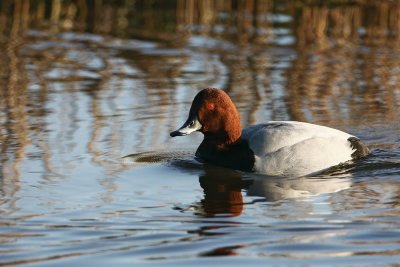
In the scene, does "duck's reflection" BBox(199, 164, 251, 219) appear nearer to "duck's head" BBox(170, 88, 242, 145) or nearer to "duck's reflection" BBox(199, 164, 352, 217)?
"duck's reflection" BBox(199, 164, 352, 217)

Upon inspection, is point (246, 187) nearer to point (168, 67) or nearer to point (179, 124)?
point (179, 124)

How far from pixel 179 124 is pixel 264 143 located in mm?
1821

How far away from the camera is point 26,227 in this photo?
680cm

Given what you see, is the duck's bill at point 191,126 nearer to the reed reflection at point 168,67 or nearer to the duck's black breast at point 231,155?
the duck's black breast at point 231,155

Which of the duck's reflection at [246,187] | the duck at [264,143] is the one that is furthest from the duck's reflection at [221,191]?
the duck at [264,143]

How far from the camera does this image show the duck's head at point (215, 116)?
903 centimetres

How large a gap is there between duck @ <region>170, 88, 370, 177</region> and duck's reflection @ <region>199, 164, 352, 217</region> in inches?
4.9

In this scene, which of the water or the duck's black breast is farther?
the duck's black breast

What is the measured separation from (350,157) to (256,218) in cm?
226

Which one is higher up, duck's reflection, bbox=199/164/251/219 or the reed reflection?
the reed reflection

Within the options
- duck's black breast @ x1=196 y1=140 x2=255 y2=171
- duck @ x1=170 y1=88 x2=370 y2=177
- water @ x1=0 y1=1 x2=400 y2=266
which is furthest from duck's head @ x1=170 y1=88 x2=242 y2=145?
water @ x1=0 y1=1 x2=400 y2=266

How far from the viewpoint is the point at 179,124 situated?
1044cm

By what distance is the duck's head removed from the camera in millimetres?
9031

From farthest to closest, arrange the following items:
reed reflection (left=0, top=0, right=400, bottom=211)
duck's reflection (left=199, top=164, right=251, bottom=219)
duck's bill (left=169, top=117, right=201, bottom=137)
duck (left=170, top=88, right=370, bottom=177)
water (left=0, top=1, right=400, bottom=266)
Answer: reed reflection (left=0, top=0, right=400, bottom=211) < duck's bill (left=169, top=117, right=201, bottom=137) < duck (left=170, top=88, right=370, bottom=177) < duck's reflection (left=199, top=164, right=251, bottom=219) < water (left=0, top=1, right=400, bottom=266)
